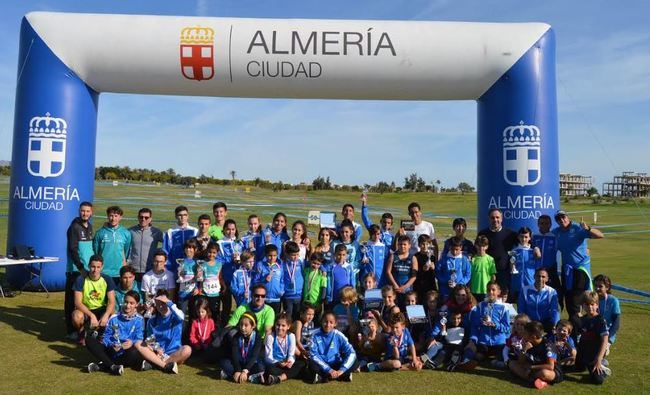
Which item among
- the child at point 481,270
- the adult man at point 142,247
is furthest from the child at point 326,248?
the adult man at point 142,247

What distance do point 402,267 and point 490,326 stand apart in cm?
128

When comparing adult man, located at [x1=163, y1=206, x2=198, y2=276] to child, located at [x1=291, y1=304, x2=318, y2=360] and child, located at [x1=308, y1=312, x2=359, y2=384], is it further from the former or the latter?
child, located at [x1=308, y1=312, x2=359, y2=384]

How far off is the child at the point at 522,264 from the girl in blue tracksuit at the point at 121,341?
4370 mm

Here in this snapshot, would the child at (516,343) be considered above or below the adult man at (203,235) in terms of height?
below

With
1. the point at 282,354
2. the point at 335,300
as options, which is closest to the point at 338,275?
the point at 335,300

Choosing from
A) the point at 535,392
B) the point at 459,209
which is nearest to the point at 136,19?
the point at 535,392

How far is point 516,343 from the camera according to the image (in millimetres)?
5398

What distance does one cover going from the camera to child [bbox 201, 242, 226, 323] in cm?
616

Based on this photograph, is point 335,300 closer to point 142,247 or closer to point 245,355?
point 245,355

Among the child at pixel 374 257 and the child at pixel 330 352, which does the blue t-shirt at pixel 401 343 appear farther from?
the child at pixel 374 257

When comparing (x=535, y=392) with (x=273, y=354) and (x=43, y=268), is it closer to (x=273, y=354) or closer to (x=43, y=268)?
(x=273, y=354)

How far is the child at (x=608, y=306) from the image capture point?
5539 mm

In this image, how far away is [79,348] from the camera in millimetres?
6070

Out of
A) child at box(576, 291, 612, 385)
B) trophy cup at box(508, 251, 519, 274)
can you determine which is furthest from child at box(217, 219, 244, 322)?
child at box(576, 291, 612, 385)
